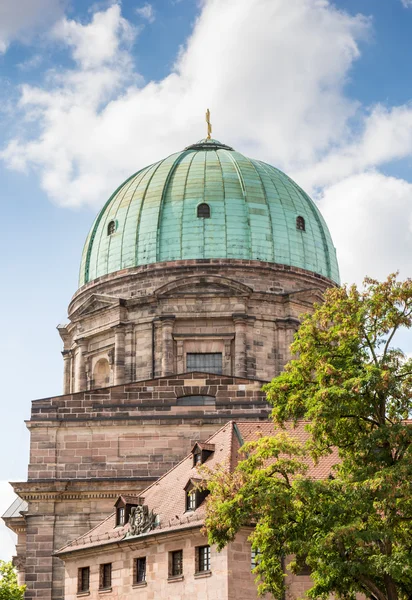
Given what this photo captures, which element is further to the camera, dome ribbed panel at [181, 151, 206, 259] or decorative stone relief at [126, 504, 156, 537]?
dome ribbed panel at [181, 151, 206, 259]

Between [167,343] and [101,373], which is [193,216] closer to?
[167,343]

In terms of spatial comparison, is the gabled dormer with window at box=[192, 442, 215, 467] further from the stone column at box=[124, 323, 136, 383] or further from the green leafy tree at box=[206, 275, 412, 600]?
the stone column at box=[124, 323, 136, 383]

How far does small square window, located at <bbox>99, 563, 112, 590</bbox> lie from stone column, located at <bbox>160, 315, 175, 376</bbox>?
15374mm

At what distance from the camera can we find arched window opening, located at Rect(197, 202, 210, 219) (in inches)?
2356

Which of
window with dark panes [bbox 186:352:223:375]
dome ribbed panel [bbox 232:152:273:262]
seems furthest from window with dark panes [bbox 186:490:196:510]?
dome ribbed panel [bbox 232:152:273:262]

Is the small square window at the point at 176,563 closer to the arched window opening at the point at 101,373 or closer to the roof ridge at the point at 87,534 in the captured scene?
the roof ridge at the point at 87,534

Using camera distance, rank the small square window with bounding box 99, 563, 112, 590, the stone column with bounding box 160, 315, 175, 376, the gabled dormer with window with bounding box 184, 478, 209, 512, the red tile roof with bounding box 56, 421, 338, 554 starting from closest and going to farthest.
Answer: the gabled dormer with window with bounding box 184, 478, 209, 512 < the red tile roof with bounding box 56, 421, 338, 554 < the small square window with bounding box 99, 563, 112, 590 < the stone column with bounding box 160, 315, 175, 376

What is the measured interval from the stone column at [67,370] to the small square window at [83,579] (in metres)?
19.8

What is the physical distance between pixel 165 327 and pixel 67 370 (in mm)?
8017

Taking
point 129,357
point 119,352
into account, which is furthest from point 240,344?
point 119,352

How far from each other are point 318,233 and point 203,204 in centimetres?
706

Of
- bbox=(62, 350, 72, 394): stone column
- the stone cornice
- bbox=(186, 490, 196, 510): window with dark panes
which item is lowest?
bbox=(186, 490, 196, 510): window with dark panes

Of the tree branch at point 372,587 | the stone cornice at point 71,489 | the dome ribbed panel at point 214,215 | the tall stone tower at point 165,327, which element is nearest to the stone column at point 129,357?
the tall stone tower at point 165,327

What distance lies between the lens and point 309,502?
2852 centimetres
